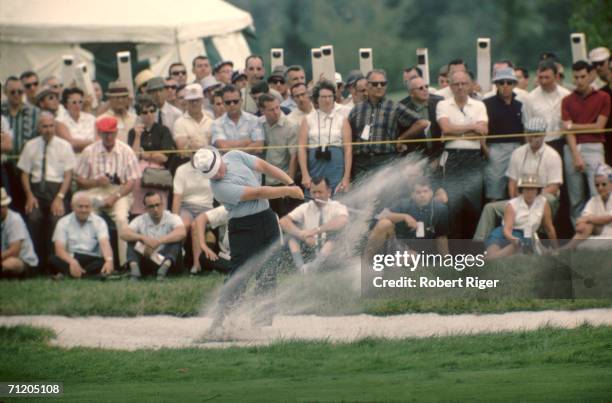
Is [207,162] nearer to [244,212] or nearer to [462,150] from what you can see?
[244,212]

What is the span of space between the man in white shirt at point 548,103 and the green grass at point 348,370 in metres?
1.94

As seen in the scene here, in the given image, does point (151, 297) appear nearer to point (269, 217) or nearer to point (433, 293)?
point (269, 217)

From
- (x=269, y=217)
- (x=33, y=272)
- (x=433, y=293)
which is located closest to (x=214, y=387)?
(x=269, y=217)

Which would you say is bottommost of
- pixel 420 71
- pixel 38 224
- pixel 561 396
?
pixel 561 396

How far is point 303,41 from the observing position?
1747cm

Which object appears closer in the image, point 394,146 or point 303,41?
point 394,146

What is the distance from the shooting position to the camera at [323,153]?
42.1 ft

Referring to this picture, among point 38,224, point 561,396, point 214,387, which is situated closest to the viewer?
point 561,396

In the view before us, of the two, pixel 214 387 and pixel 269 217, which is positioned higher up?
pixel 269 217

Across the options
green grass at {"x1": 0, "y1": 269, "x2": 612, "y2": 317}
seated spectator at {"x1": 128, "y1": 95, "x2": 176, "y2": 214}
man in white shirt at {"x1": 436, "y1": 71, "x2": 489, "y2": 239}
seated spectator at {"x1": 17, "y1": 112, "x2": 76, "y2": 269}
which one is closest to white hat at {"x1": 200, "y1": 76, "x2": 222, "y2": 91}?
seated spectator at {"x1": 128, "y1": 95, "x2": 176, "y2": 214}

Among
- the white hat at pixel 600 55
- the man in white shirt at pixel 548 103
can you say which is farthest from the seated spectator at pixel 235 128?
the white hat at pixel 600 55

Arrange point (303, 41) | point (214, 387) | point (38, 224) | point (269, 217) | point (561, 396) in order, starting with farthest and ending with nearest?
point (303, 41), point (38, 224), point (269, 217), point (214, 387), point (561, 396)

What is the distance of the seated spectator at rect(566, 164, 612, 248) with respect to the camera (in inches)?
480

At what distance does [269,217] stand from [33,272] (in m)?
3.25
